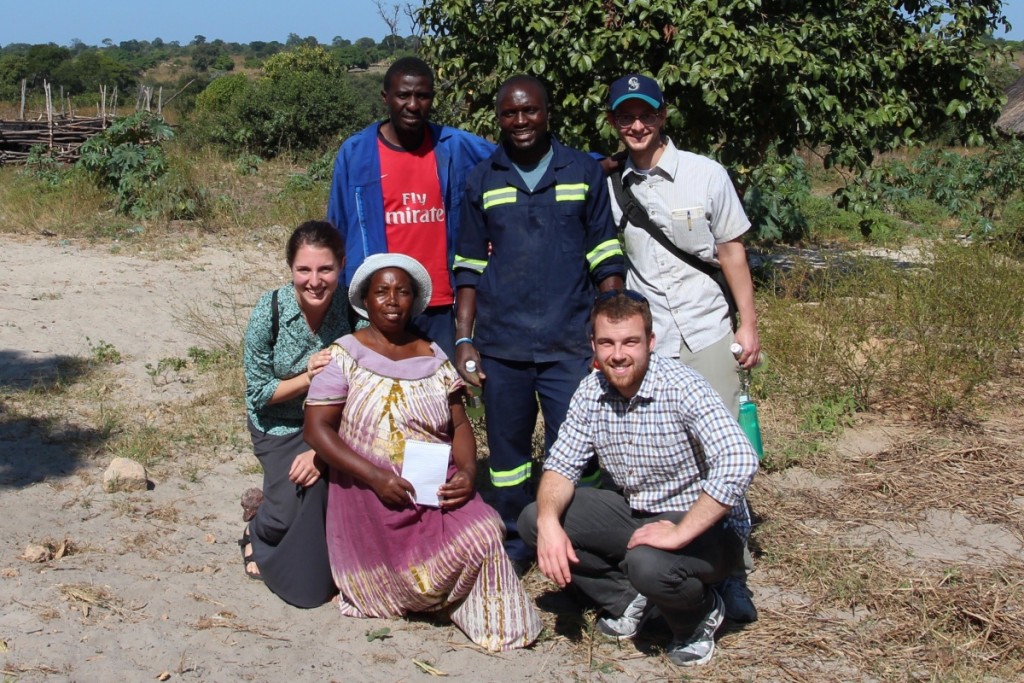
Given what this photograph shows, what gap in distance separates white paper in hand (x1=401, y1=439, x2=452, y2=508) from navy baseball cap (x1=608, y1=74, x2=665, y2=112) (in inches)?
50.1

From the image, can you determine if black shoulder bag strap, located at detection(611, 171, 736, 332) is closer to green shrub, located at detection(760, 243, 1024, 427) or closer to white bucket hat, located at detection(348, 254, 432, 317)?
white bucket hat, located at detection(348, 254, 432, 317)

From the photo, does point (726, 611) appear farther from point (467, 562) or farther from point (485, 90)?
point (485, 90)

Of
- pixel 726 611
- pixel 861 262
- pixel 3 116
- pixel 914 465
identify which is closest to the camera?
pixel 726 611

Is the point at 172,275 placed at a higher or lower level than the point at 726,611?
higher

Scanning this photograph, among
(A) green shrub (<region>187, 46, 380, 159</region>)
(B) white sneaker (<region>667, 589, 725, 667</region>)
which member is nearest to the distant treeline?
(A) green shrub (<region>187, 46, 380, 159</region>)

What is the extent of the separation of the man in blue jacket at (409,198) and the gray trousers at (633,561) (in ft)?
3.28

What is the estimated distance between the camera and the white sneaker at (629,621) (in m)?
3.53

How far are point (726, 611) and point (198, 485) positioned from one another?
2567 millimetres

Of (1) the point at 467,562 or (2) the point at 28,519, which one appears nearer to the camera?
(1) the point at 467,562

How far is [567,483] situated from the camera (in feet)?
11.2

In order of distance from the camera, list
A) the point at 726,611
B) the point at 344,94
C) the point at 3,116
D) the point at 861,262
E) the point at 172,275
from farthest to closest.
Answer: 1. the point at 3,116
2. the point at 344,94
3. the point at 172,275
4. the point at 861,262
5. the point at 726,611

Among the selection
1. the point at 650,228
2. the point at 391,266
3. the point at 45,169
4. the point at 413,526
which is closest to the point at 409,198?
the point at 391,266

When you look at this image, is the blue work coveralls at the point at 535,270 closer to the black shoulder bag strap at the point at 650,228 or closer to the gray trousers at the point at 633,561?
the black shoulder bag strap at the point at 650,228

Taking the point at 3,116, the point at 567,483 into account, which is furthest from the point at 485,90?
the point at 3,116
